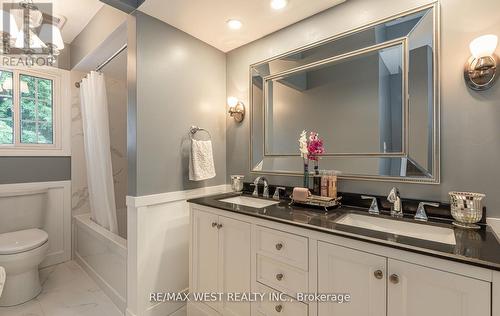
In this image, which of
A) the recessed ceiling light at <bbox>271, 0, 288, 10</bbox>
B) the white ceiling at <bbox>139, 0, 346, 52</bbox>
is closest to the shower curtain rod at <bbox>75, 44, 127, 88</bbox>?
the white ceiling at <bbox>139, 0, 346, 52</bbox>

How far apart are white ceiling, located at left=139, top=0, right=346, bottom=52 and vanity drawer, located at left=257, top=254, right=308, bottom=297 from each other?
1.57 metres

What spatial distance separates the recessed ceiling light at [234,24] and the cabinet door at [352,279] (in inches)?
63.0

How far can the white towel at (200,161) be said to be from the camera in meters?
1.81

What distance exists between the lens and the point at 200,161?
185cm

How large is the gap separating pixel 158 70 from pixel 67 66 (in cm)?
173

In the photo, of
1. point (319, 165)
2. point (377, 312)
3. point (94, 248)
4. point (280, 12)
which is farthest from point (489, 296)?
point (94, 248)

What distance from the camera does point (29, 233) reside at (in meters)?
2.10

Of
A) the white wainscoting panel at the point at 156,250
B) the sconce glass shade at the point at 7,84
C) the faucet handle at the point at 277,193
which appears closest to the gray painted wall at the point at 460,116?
the faucet handle at the point at 277,193

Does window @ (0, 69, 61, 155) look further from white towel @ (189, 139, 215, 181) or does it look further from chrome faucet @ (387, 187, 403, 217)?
chrome faucet @ (387, 187, 403, 217)

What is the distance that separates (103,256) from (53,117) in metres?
1.65

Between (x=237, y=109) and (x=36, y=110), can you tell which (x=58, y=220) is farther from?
(x=237, y=109)

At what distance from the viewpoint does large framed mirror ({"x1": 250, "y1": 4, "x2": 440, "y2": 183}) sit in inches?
48.1

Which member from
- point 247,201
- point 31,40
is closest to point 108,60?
point 31,40

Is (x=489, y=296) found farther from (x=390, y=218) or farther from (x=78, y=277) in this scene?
(x=78, y=277)
